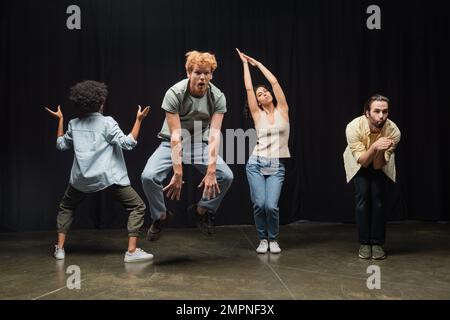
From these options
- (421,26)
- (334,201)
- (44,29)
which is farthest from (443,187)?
(44,29)

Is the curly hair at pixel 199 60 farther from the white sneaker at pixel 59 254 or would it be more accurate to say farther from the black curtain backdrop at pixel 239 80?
the black curtain backdrop at pixel 239 80

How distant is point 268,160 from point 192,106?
2.79ft

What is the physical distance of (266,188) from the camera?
14.0 ft

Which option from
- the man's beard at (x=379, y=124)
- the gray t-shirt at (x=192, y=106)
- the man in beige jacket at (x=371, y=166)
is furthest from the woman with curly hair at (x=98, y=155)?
the man's beard at (x=379, y=124)

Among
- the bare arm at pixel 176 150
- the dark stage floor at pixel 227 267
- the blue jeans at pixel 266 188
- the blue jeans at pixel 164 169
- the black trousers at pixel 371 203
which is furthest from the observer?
the blue jeans at pixel 266 188

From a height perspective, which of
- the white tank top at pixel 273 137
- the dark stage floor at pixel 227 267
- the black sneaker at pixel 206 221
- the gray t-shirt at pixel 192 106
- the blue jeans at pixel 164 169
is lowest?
the dark stage floor at pixel 227 267

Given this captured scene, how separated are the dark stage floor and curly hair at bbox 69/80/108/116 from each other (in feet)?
3.82

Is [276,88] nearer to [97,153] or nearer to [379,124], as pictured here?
[379,124]

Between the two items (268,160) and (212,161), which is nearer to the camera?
(212,161)

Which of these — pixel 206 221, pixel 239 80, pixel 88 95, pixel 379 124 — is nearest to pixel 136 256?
pixel 206 221

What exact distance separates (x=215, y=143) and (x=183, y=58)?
2.13 meters

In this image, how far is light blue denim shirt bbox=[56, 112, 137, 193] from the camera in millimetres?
3873

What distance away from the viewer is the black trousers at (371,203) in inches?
156

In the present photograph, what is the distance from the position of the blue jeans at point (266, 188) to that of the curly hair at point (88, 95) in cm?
129
